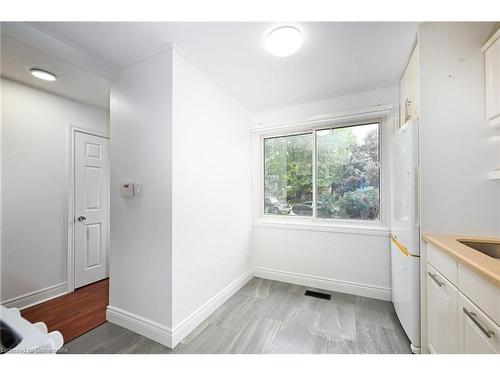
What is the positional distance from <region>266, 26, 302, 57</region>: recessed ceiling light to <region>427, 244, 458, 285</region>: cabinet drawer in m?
1.73

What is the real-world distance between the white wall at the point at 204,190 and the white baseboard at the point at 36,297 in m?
1.84

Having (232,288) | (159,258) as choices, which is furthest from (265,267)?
(159,258)

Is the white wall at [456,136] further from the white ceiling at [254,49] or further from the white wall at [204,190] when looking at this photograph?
the white wall at [204,190]

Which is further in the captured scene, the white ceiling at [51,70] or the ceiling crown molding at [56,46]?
the white ceiling at [51,70]

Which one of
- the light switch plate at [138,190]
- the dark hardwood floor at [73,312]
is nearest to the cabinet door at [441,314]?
the light switch plate at [138,190]

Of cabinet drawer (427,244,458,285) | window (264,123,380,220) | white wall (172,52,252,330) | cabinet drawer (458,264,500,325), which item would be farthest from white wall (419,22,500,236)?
white wall (172,52,252,330)

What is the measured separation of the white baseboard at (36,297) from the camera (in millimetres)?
2027

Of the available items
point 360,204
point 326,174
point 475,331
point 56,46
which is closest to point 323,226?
point 360,204

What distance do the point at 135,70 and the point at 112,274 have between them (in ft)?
6.23

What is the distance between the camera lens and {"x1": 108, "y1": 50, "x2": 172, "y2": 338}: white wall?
5.27 ft

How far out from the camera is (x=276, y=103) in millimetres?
2713

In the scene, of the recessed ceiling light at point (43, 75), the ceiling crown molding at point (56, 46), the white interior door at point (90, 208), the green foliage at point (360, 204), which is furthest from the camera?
the white interior door at point (90, 208)

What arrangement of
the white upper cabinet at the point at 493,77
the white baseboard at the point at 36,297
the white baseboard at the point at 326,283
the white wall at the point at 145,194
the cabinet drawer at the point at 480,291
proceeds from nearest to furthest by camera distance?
the cabinet drawer at the point at 480,291, the white upper cabinet at the point at 493,77, the white wall at the point at 145,194, the white baseboard at the point at 36,297, the white baseboard at the point at 326,283
